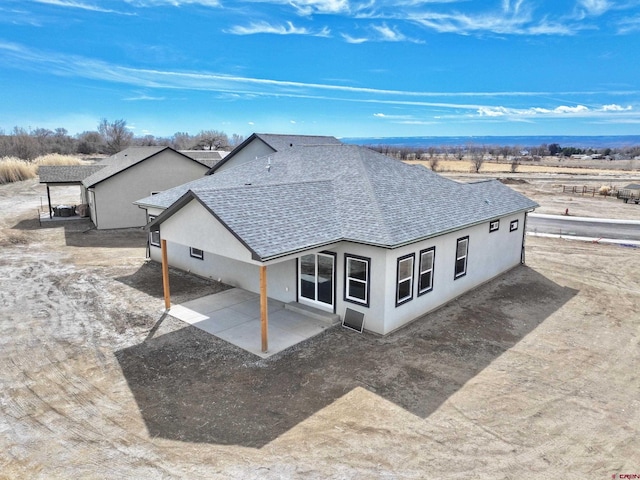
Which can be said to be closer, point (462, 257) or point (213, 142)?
point (462, 257)

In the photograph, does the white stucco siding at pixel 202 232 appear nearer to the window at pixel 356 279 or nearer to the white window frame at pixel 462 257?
the window at pixel 356 279

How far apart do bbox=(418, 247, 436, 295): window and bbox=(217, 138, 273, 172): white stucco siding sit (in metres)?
13.2

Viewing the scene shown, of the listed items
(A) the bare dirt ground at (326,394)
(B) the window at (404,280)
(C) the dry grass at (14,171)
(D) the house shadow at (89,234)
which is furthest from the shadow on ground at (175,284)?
(C) the dry grass at (14,171)

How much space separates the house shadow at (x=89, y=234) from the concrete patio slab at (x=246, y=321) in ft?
34.2

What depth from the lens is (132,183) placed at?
87.3 feet

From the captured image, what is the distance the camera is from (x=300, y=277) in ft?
43.0

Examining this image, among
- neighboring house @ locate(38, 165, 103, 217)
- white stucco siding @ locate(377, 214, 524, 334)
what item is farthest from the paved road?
neighboring house @ locate(38, 165, 103, 217)

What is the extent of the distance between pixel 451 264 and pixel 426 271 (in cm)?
155

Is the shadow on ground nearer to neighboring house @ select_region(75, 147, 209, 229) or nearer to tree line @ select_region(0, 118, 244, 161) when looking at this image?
neighboring house @ select_region(75, 147, 209, 229)

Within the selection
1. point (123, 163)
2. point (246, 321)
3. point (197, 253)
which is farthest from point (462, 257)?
point (123, 163)

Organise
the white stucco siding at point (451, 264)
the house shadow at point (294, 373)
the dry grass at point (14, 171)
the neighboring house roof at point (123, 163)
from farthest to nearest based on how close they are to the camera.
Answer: the dry grass at point (14, 171), the neighboring house roof at point (123, 163), the white stucco siding at point (451, 264), the house shadow at point (294, 373)

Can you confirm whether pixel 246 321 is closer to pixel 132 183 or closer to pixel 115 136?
pixel 132 183

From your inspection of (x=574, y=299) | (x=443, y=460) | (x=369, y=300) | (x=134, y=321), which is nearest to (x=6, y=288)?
(x=134, y=321)

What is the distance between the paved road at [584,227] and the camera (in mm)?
25609
